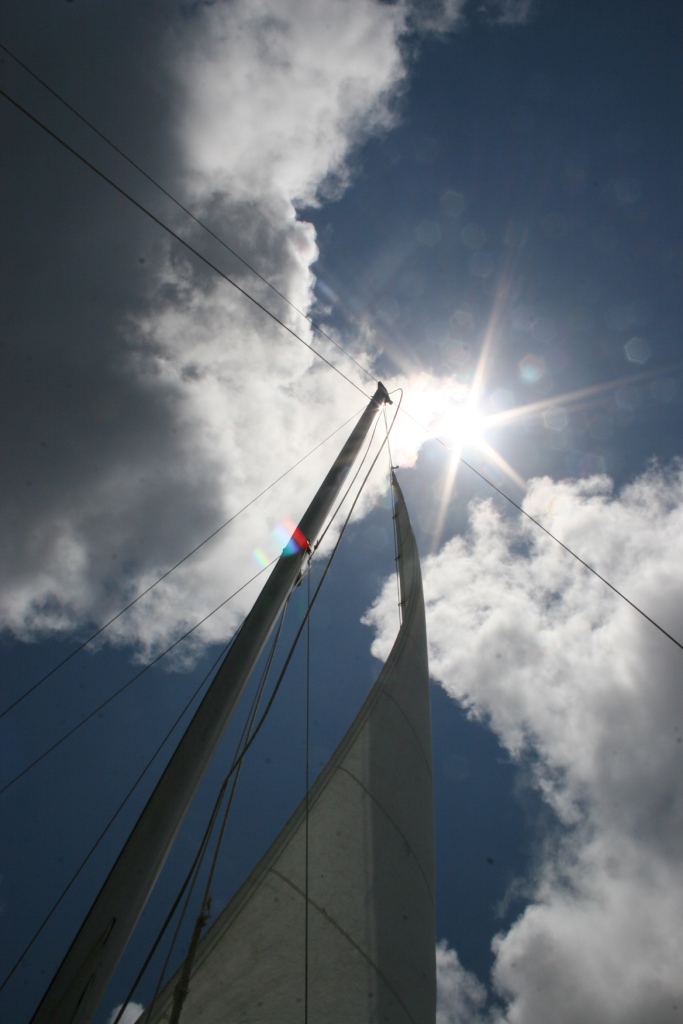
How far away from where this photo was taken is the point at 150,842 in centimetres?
268

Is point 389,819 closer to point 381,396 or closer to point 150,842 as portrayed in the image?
point 150,842

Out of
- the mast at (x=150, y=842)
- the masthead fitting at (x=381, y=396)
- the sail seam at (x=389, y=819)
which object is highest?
the masthead fitting at (x=381, y=396)

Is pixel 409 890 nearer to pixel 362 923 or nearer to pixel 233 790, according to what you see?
pixel 362 923

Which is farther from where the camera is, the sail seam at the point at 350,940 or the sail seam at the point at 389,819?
the sail seam at the point at 389,819

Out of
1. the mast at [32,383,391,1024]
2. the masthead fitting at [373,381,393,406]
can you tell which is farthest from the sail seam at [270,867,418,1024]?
the masthead fitting at [373,381,393,406]

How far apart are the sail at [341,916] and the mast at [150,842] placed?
4.06 feet

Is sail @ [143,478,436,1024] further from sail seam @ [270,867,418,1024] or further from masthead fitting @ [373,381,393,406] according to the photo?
masthead fitting @ [373,381,393,406]

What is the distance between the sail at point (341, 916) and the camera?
3.42 metres

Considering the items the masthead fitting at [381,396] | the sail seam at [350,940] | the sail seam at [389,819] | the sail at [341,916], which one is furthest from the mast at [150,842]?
the masthead fitting at [381,396]

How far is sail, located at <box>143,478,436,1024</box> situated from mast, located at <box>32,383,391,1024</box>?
1239 mm

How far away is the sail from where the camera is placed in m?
3.42

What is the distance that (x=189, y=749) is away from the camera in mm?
3035

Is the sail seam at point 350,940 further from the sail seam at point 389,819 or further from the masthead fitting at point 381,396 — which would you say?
the masthead fitting at point 381,396

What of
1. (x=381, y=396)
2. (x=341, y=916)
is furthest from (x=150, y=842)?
(x=381, y=396)
